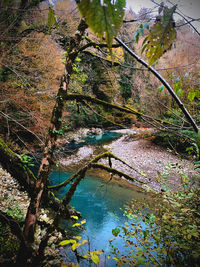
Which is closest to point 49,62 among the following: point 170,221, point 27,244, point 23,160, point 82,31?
point 82,31

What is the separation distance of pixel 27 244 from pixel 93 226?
370cm

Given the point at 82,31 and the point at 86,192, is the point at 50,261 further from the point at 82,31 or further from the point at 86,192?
the point at 86,192

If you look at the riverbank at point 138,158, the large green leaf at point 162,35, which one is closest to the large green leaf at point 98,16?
the large green leaf at point 162,35

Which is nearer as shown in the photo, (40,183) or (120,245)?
(40,183)

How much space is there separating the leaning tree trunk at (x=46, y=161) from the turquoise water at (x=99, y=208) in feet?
7.37

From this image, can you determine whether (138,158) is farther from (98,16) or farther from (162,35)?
(98,16)

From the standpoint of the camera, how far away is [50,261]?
2.43 meters

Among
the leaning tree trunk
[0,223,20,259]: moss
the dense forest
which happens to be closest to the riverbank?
the dense forest

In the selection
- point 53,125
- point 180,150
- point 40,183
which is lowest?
point 180,150

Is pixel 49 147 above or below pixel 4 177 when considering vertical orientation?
above

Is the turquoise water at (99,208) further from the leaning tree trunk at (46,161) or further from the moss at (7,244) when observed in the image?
the leaning tree trunk at (46,161)

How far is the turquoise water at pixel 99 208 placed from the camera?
4277 mm

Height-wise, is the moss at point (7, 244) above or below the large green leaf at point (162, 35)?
below

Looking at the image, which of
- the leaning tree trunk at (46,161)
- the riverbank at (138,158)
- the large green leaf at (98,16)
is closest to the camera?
the large green leaf at (98,16)
